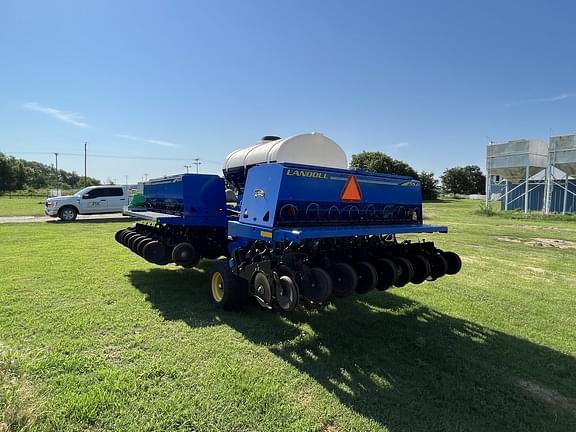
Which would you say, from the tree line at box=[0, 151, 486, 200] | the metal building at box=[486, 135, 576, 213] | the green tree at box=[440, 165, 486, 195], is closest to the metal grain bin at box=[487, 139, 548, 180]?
the metal building at box=[486, 135, 576, 213]

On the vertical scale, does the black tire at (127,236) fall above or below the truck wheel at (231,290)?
above

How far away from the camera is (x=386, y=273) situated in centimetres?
429

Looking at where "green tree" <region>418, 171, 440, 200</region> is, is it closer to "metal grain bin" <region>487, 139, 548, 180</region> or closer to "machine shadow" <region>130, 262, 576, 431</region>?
"metal grain bin" <region>487, 139, 548, 180</region>

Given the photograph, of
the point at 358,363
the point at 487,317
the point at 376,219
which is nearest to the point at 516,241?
the point at 487,317

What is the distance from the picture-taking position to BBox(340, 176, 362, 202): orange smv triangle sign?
4750 millimetres

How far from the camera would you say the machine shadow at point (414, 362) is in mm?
3186

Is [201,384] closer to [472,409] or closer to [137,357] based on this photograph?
[137,357]

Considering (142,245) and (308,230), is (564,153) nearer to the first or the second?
(142,245)

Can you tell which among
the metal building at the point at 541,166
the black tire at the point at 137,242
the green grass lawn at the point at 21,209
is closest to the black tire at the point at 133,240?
the black tire at the point at 137,242

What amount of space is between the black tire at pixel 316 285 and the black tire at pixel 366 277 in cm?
52

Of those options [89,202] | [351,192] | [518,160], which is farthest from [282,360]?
[518,160]

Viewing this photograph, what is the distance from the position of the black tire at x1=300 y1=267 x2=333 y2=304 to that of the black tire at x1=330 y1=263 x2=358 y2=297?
0.78 feet

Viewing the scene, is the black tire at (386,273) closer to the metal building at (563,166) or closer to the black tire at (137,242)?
the black tire at (137,242)

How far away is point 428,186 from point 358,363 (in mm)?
70860
